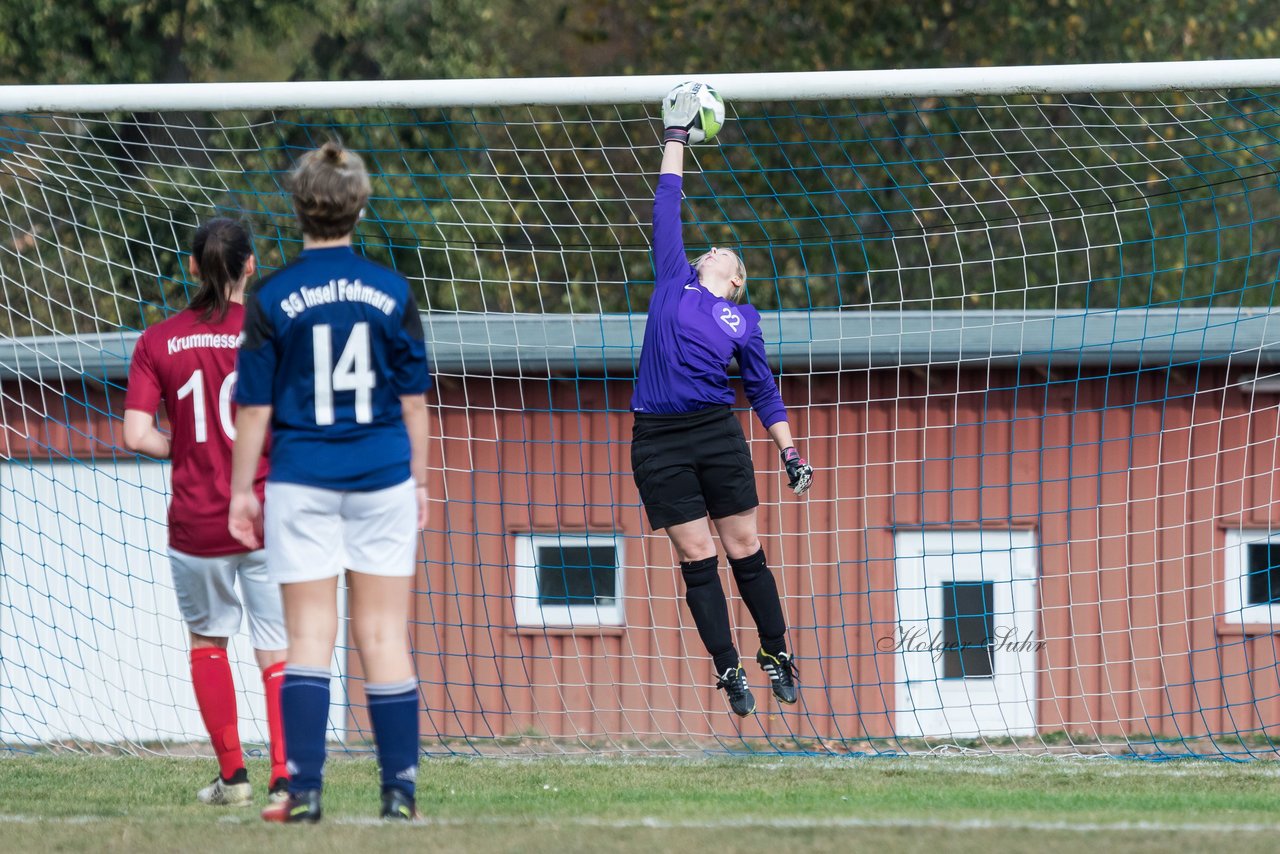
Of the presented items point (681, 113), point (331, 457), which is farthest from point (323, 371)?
point (681, 113)

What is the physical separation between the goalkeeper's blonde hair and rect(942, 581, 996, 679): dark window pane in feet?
17.4

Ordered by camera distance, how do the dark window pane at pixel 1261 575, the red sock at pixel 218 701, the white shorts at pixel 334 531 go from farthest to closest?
1. the dark window pane at pixel 1261 575
2. the red sock at pixel 218 701
3. the white shorts at pixel 334 531

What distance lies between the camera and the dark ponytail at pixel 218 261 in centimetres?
450

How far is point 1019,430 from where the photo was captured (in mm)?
8227

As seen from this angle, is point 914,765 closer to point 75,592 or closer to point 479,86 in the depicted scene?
point 479,86

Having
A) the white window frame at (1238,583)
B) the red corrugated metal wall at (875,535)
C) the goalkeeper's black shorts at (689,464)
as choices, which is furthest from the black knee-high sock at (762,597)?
the white window frame at (1238,583)

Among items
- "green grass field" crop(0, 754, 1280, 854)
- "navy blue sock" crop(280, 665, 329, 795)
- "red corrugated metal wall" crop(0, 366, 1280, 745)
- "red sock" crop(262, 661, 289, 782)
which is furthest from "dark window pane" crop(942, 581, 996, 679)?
"navy blue sock" crop(280, 665, 329, 795)

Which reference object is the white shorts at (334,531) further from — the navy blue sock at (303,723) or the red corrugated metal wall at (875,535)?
the red corrugated metal wall at (875,535)

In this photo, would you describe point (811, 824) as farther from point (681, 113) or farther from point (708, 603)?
point (681, 113)

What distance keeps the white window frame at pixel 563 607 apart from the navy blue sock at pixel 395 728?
4.56m

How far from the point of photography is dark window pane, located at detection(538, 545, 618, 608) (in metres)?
8.48

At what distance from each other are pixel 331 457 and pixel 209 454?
935mm

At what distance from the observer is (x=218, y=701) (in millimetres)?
4656

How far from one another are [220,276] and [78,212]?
11.0 meters
